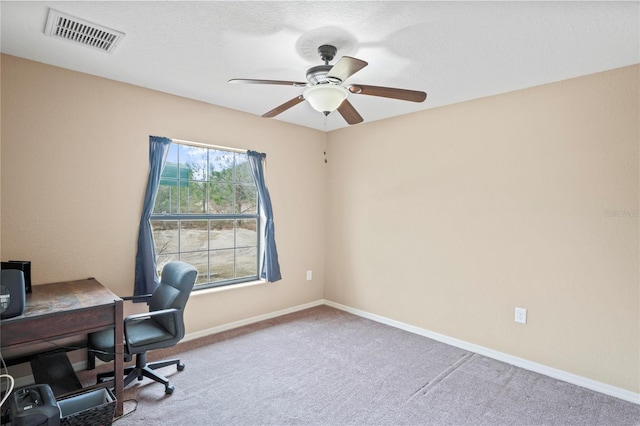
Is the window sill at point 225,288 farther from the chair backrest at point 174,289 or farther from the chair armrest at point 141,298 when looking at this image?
the chair backrest at point 174,289

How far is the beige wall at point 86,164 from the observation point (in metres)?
2.59

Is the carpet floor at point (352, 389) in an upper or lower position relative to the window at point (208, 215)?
lower

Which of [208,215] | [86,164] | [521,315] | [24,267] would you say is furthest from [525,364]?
[86,164]

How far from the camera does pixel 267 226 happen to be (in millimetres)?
4094

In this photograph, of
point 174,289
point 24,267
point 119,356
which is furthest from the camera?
point 174,289

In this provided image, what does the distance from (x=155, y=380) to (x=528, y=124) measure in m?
3.68

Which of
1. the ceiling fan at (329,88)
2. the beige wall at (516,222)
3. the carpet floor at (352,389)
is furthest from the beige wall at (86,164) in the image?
the beige wall at (516,222)

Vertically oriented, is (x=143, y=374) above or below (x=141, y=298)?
below

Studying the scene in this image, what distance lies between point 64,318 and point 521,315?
3.47 m

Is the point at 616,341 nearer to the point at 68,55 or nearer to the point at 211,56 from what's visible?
the point at 211,56

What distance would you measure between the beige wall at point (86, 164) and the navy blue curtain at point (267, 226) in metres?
0.26

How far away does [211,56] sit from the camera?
2496 mm

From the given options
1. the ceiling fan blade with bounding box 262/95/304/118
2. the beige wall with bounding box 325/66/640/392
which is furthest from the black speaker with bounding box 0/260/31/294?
the beige wall with bounding box 325/66/640/392

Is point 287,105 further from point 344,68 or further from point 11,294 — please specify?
point 11,294
